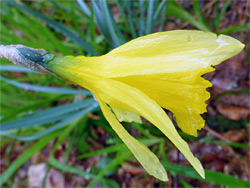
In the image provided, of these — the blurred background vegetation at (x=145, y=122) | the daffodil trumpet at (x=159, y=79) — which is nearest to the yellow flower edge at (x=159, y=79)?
the daffodil trumpet at (x=159, y=79)

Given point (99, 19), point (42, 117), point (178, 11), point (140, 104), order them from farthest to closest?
point (178, 11)
point (42, 117)
point (99, 19)
point (140, 104)

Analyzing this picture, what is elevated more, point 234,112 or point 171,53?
point 171,53

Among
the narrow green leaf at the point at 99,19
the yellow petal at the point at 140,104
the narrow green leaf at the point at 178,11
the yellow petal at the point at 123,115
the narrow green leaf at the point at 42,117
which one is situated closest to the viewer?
the yellow petal at the point at 140,104

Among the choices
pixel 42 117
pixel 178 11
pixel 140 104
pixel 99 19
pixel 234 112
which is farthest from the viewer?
pixel 234 112

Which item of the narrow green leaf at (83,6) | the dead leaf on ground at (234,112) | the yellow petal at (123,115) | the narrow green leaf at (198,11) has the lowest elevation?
the dead leaf on ground at (234,112)

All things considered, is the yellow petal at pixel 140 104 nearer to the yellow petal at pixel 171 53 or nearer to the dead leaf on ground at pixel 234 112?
the yellow petal at pixel 171 53

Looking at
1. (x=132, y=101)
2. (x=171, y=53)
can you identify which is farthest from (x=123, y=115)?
(x=171, y=53)

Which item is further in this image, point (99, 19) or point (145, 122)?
point (145, 122)

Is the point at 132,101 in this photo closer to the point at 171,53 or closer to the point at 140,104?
the point at 140,104

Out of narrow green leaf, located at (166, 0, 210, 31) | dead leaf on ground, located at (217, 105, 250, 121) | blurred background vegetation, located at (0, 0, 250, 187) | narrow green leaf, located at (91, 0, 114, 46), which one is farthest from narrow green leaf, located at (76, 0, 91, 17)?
dead leaf on ground, located at (217, 105, 250, 121)
